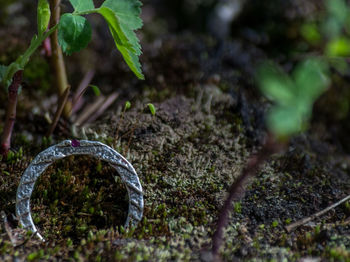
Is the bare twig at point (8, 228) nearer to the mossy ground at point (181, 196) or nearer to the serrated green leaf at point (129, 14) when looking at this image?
the mossy ground at point (181, 196)

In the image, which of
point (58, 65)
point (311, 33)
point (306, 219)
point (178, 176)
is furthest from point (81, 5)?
point (311, 33)

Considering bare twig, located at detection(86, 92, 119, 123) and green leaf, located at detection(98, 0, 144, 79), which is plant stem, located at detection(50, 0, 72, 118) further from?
green leaf, located at detection(98, 0, 144, 79)

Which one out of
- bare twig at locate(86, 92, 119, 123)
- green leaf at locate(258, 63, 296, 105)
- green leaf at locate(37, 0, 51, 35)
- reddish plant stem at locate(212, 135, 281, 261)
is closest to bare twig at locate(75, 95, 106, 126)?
bare twig at locate(86, 92, 119, 123)

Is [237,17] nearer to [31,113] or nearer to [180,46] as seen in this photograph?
[180,46]

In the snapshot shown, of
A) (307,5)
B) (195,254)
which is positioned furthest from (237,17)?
(195,254)

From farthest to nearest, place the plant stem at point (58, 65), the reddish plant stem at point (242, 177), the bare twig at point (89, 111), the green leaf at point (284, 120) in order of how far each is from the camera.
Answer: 1. the bare twig at point (89, 111)
2. the plant stem at point (58, 65)
3. the reddish plant stem at point (242, 177)
4. the green leaf at point (284, 120)

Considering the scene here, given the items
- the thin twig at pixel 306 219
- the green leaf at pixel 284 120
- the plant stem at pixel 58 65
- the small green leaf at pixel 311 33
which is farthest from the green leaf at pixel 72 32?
the small green leaf at pixel 311 33
